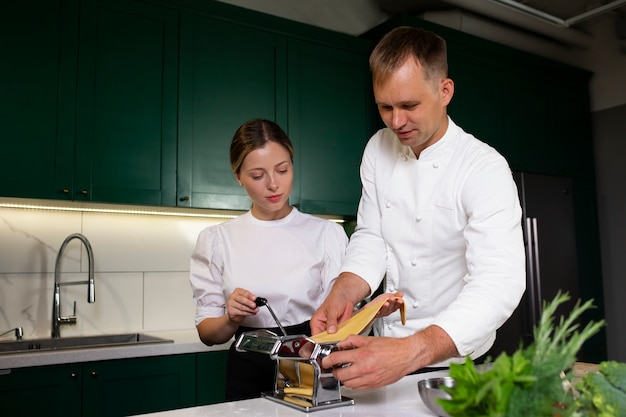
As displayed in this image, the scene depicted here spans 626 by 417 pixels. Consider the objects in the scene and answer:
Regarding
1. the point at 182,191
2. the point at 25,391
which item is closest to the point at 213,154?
the point at 182,191

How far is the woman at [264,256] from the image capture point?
1790 mm

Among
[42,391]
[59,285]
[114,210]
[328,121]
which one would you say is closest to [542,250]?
[328,121]

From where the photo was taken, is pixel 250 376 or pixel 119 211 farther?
pixel 119 211

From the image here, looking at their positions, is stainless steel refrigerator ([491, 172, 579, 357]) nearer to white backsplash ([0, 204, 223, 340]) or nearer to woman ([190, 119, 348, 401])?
white backsplash ([0, 204, 223, 340])

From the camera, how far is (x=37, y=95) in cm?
257

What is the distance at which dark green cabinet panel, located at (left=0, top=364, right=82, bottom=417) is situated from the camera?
2.19 meters

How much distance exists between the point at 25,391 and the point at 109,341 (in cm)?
67

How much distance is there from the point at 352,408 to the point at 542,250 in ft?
9.44

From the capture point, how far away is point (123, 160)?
2.74 metres

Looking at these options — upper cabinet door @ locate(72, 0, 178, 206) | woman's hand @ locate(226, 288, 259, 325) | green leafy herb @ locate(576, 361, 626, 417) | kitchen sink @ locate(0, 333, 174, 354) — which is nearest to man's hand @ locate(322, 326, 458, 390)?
green leafy herb @ locate(576, 361, 626, 417)

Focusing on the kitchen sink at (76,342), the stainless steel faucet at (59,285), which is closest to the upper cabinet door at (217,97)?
the stainless steel faucet at (59,285)

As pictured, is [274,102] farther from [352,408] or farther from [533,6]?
[533,6]

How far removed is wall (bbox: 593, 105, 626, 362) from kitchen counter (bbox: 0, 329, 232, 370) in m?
3.33

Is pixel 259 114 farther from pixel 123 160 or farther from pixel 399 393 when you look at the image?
pixel 399 393
